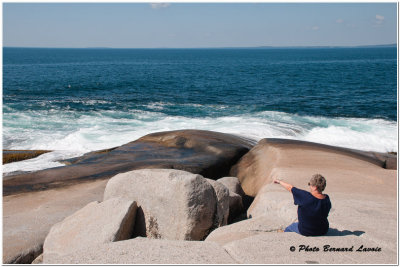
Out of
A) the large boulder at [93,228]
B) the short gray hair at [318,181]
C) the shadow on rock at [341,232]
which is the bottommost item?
the large boulder at [93,228]

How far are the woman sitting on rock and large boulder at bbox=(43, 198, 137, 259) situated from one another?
257 centimetres

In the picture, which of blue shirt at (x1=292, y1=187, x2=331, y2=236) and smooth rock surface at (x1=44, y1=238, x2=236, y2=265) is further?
blue shirt at (x1=292, y1=187, x2=331, y2=236)

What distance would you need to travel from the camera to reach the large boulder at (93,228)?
5.88m

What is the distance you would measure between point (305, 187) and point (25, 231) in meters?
5.32

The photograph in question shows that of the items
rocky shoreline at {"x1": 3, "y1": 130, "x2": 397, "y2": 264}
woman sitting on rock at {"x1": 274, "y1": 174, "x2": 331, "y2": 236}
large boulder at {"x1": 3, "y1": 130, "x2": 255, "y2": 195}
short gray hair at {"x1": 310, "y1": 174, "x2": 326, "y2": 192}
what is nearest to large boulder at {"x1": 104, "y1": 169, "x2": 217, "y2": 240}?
rocky shoreline at {"x1": 3, "y1": 130, "x2": 397, "y2": 264}

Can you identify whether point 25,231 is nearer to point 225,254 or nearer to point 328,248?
point 225,254

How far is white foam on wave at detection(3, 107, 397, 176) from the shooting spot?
1653 centimetres

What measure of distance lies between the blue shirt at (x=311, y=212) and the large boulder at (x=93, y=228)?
2.60m

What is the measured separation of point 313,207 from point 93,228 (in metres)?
3.24

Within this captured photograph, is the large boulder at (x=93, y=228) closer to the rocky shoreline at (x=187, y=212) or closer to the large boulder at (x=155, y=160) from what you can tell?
the rocky shoreline at (x=187, y=212)

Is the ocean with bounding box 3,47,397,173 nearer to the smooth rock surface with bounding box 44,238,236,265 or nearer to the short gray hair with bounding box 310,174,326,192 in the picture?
the smooth rock surface with bounding box 44,238,236,265

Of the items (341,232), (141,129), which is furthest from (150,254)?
(141,129)

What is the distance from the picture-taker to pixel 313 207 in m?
5.28

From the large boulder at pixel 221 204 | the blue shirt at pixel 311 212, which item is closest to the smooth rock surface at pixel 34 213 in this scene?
the large boulder at pixel 221 204
